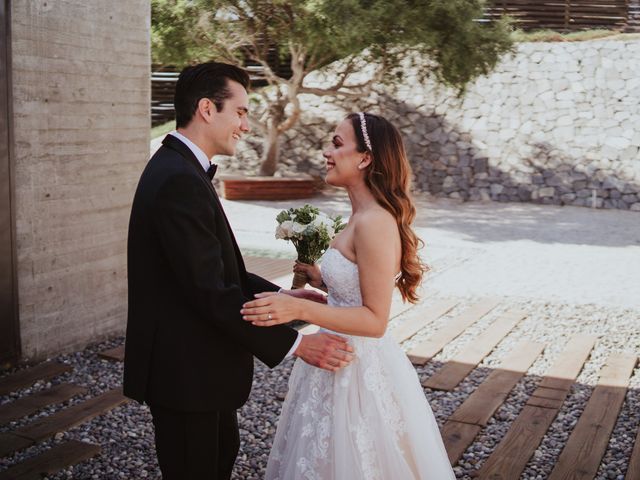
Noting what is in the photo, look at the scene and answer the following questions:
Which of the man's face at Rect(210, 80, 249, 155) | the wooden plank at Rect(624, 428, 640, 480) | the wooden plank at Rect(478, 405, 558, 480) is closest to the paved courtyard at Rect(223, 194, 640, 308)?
the wooden plank at Rect(478, 405, 558, 480)

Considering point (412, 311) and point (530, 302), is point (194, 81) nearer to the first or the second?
→ point (412, 311)

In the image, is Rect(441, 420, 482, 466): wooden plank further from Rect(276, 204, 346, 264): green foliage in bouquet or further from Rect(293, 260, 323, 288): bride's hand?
Rect(276, 204, 346, 264): green foliage in bouquet

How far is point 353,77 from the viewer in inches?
818

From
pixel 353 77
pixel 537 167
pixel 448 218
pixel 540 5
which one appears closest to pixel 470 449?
pixel 448 218

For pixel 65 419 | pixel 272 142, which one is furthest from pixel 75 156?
pixel 272 142

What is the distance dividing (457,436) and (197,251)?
2663 mm

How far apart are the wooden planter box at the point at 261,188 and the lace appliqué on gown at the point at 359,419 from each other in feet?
46.3

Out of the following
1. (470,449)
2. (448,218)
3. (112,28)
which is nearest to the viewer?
(470,449)

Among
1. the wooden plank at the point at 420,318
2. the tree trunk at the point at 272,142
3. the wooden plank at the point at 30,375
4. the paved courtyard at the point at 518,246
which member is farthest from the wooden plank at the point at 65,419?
the tree trunk at the point at 272,142

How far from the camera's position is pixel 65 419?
4.59 m

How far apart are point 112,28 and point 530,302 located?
16.6ft

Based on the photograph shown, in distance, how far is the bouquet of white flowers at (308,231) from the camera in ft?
10.9

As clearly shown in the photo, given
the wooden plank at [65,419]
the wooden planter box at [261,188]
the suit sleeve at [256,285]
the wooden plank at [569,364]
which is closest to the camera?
the suit sleeve at [256,285]

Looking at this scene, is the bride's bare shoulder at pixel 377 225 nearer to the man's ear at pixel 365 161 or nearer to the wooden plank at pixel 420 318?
the man's ear at pixel 365 161
